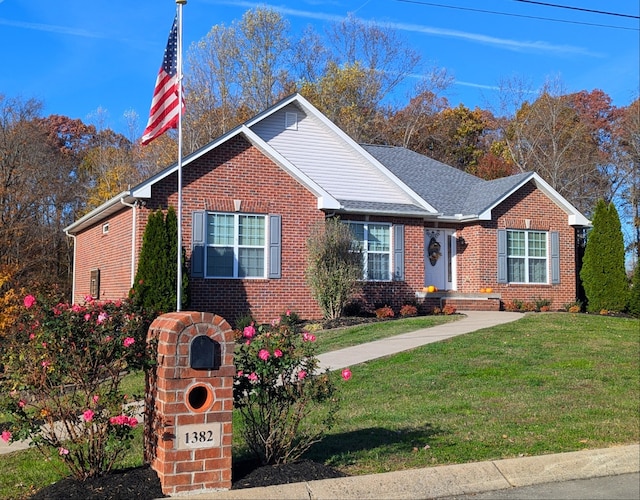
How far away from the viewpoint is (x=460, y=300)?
20.0 m

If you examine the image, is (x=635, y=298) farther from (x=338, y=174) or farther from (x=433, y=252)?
(x=338, y=174)

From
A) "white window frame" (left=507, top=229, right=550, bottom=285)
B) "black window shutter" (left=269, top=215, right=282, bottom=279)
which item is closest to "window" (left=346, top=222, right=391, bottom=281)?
"black window shutter" (left=269, top=215, right=282, bottom=279)

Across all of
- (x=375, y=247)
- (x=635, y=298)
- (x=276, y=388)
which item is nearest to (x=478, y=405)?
(x=276, y=388)

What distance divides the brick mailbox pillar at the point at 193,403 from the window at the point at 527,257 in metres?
16.9

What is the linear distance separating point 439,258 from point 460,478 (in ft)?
52.0

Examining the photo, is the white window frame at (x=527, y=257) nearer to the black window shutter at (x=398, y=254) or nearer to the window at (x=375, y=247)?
the black window shutter at (x=398, y=254)

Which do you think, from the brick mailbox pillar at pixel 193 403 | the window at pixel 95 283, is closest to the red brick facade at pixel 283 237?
the window at pixel 95 283

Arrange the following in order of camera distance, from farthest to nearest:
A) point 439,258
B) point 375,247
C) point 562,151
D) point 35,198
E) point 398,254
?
point 562,151 → point 35,198 → point 439,258 → point 398,254 → point 375,247

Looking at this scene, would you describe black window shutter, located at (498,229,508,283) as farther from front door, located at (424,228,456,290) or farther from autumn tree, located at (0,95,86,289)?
autumn tree, located at (0,95,86,289)

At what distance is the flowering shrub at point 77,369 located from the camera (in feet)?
17.3

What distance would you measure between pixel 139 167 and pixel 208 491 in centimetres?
3577

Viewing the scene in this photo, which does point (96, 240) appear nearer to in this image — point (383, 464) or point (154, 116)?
point (154, 116)

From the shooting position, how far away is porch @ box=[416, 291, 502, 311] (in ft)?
65.2

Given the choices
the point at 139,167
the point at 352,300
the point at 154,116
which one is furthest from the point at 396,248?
the point at 139,167
